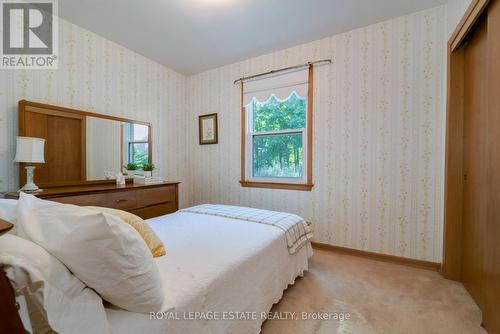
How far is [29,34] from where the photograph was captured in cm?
218

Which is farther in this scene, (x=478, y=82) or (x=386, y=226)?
(x=386, y=226)

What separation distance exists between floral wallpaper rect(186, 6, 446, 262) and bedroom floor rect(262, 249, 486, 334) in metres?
0.41

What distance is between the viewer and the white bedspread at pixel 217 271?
36.2 inches

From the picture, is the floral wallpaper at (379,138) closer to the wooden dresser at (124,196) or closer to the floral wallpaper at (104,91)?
the wooden dresser at (124,196)

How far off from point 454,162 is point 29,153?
12.3 feet

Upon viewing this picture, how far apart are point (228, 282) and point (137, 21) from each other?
109 inches

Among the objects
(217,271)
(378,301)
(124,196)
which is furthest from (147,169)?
(378,301)

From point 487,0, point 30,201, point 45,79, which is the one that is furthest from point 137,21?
point 487,0

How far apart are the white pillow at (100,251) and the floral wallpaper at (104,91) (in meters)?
1.96

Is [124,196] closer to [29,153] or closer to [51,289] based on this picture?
[29,153]

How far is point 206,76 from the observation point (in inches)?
146

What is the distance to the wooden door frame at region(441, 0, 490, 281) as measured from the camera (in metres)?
2.00

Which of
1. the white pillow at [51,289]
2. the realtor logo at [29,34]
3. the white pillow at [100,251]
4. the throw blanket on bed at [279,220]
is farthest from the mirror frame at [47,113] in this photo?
the white pillow at [51,289]

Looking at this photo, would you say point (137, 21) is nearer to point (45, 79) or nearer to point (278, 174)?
point (45, 79)
